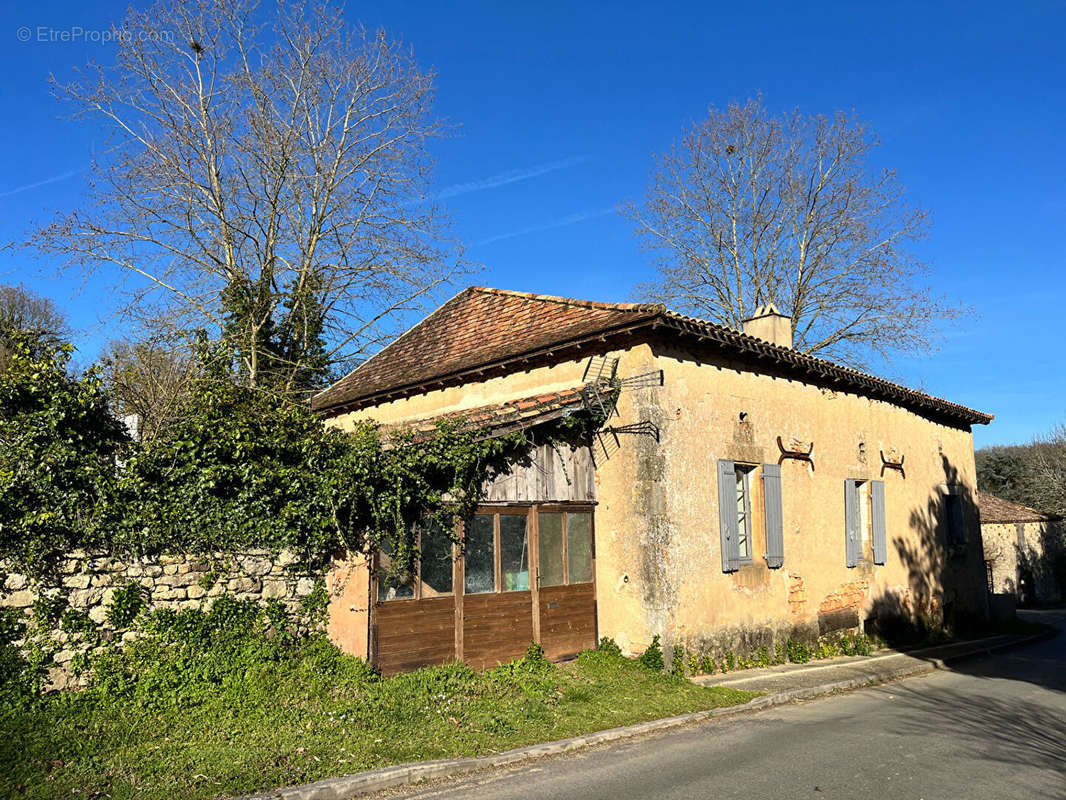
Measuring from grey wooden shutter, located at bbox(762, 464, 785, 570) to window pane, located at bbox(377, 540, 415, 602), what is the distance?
5.97 metres

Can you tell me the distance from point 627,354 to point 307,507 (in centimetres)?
490

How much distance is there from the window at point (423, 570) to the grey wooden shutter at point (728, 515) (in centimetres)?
417

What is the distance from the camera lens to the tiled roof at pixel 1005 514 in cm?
2945

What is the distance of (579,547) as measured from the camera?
428 inches

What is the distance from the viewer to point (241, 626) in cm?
802

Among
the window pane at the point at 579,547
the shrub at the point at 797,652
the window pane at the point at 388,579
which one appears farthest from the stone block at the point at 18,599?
the shrub at the point at 797,652

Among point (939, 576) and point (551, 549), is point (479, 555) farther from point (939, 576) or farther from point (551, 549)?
point (939, 576)

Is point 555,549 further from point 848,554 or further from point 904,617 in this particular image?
point 904,617

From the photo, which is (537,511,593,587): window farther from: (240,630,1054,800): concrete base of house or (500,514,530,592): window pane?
(240,630,1054,800): concrete base of house

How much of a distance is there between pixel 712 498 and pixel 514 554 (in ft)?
10.3

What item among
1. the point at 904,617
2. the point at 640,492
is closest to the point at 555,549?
the point at 640,492

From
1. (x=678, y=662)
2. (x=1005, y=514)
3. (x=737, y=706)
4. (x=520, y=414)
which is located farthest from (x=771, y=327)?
(x=1005, y=514)

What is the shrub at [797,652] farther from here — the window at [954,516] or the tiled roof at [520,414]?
the window at [954,516]

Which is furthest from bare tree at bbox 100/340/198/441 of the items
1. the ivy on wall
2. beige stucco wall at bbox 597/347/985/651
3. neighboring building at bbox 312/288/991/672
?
beige stucco wall at bbox 597/347/985/651
